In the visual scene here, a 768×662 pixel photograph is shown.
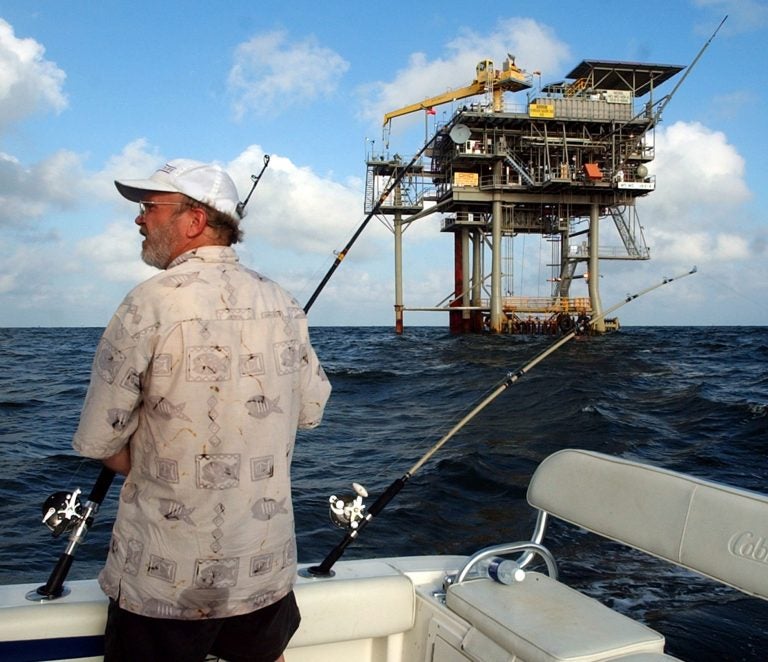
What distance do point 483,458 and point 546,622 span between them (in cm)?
701

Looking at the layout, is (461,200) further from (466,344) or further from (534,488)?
(534,488)

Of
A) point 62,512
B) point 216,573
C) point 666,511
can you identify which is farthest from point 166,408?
point 666,511

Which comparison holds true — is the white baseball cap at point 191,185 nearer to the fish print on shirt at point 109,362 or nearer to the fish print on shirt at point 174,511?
the fish print on shirt at point 109,362

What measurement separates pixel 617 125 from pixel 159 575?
4066 centimetres

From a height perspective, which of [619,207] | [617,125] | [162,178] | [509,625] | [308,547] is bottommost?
[308,547]

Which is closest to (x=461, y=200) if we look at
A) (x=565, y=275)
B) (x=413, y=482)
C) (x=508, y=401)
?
(x=565, y=275)

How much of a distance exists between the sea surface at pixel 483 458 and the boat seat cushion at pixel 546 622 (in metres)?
2.08

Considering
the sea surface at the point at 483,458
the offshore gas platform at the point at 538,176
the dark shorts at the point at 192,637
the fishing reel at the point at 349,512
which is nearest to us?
the dark shorts at the point at 192,637

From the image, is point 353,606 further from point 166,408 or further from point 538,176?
point 538,176

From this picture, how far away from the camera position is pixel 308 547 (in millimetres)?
6102

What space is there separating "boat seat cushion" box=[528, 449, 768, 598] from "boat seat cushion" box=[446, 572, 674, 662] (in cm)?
29

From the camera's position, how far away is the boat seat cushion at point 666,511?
2240mm

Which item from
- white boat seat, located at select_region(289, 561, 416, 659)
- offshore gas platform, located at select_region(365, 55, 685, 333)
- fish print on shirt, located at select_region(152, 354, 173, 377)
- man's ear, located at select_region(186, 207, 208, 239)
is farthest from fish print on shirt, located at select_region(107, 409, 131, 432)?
offshore gas platform, located at select_region(365, 55, 685, 333)

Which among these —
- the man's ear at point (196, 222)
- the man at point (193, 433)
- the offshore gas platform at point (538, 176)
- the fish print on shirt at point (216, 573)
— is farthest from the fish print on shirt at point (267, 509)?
the offshore gas platform at point (538, 176)
